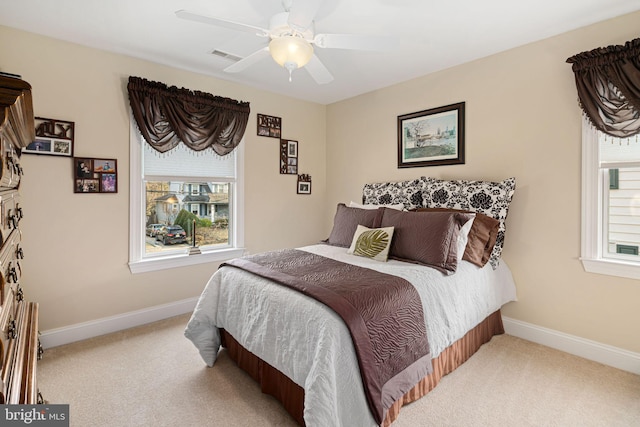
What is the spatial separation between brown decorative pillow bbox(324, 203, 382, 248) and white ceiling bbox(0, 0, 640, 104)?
4.66 ft

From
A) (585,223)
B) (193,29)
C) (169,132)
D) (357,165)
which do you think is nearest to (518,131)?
(585,223)

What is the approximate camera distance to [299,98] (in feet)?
13.9

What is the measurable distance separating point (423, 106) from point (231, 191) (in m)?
2.31

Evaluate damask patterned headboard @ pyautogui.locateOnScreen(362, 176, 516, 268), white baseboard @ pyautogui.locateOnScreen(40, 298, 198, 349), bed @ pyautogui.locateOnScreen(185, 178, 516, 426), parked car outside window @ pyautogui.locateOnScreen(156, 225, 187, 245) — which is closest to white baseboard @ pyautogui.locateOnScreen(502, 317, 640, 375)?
bed @ pyautogui.locateOnScreen(185, 178, 516, 426)

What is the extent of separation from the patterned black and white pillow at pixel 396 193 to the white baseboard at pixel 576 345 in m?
1.34

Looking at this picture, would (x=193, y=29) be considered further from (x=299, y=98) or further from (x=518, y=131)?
(x=518, y=131)

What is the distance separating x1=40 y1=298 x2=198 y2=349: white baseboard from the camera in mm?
2631

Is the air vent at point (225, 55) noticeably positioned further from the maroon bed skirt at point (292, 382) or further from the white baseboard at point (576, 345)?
the white baseboard at point (576, 345)

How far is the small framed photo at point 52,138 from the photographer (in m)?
2.53

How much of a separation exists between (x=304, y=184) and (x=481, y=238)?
2.38m

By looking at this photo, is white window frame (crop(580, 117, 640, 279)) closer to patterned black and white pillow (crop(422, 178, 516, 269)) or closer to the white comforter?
patterned black and white pillow (crop(422, 178, 516, 269))

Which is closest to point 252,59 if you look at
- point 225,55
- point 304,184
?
point 225,55

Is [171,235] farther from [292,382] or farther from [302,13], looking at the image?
[302,13]

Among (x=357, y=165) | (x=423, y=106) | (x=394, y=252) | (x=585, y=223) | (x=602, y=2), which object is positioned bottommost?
(x=394, y=252)
